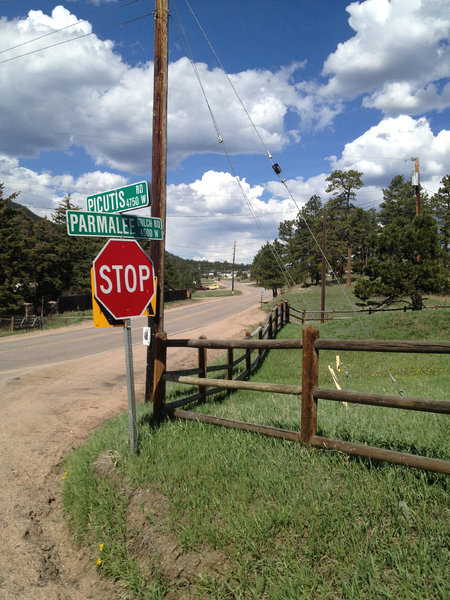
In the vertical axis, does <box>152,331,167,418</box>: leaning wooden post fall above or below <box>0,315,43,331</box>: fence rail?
above

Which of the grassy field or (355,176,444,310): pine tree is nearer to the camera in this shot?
the grassy field

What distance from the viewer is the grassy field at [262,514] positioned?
102 inches

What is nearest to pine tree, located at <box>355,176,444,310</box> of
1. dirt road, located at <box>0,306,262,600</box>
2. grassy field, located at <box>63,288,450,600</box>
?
dirt road, located at <box>0,306,262,600</box>

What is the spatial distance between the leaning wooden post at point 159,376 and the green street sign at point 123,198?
1.69 metres

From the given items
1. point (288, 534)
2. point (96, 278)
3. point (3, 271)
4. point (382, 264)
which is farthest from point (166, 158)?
point (3, 271)

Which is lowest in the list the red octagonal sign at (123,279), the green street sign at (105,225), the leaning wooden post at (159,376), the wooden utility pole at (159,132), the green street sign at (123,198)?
the leaning wooden post at (159,376)

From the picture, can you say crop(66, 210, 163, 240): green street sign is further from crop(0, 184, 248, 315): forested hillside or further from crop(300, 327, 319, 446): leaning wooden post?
crop(0, 184, 248, 315): forested hillside

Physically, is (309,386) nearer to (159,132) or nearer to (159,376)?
(159,376)

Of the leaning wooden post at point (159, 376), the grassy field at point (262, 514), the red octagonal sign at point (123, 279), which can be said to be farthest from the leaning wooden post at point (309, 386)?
the leaning wooden post at point (159, 376)

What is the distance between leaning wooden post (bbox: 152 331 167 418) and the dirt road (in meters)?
1.43

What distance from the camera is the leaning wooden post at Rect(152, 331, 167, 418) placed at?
16.9 feet

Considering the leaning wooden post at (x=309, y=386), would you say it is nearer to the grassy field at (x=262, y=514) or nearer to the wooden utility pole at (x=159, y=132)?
the grassy field at (x=262, y=514)

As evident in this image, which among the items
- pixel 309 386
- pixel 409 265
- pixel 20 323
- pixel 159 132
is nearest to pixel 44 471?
pixel 309 386

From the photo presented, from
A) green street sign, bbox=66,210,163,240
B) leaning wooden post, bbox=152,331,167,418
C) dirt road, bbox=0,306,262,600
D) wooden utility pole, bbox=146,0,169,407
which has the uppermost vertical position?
wooden utility pole, bbox=146,0,169,407
